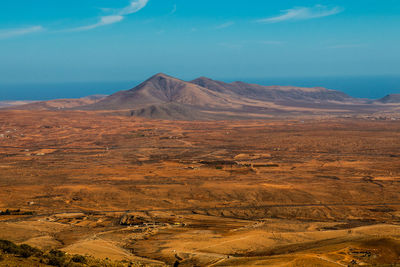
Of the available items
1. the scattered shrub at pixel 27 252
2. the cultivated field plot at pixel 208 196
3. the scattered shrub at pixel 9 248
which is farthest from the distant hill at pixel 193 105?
the scattered shrub at pixel 9 248

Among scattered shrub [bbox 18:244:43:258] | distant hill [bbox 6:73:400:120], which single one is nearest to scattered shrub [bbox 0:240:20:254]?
scattered shrub [bbox 18:244:43:258]

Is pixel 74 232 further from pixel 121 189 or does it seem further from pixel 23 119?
pixel 23 119

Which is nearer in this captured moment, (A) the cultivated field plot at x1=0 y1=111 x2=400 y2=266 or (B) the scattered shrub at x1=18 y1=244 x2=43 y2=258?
(B) the scattered shrub at x1=18 y1=244 x2=43 y2=258

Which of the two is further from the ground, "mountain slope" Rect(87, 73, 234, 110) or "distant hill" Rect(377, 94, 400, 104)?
"mountain slope" Rect(87, 73, 234, 110)

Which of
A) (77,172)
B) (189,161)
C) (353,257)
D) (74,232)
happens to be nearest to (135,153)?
(189,161)

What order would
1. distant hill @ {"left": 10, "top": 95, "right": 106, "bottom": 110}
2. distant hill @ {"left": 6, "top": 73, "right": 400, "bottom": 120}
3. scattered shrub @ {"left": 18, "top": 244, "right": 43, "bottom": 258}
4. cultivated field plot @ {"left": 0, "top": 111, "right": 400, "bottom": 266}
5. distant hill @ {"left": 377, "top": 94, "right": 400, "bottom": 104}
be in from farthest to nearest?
distant hill @ {"left": 377, "top": 94, "right": 400, "bottom": 104} < distant hill @ {"left": 10, "top": 95, "right": 106, "bottom": 110} < distant hill @ {"left": 6, "top": 73, "right": 400, "bottom": 120} < cultivated field plot @ {"left": 0, "top": 111, "right": 400, "bottom": 266} < scattered shrub @ {"left": 18, "top": 244, "right": 43, "bottom": 258}

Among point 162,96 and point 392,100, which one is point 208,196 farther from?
point 392,100

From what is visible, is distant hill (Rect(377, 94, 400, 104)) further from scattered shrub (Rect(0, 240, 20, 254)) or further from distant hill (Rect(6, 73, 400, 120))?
scattered shrub (Rect(0, 240, 20, 254))

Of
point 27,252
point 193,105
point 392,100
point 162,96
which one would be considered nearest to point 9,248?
point 27,252

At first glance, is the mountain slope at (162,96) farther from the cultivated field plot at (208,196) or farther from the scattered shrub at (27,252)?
the scattered shrub at (27,252)
